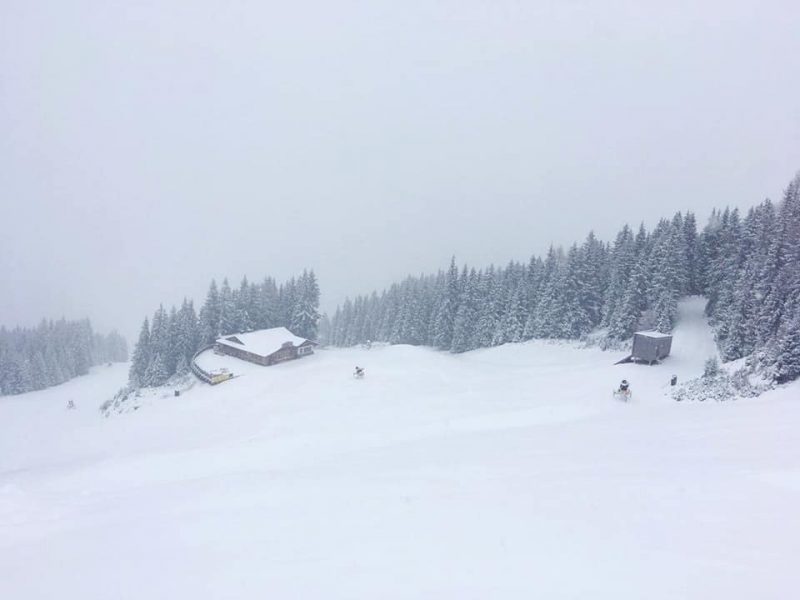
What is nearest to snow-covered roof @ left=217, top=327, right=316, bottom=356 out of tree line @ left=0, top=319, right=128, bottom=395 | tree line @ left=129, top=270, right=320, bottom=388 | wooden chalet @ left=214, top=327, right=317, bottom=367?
wooden chalet @ left=214, top=327, right=317, bottom=367

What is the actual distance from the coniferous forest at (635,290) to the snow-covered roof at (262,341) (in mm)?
17473

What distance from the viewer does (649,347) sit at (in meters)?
34.8

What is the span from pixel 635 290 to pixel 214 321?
5480 cm

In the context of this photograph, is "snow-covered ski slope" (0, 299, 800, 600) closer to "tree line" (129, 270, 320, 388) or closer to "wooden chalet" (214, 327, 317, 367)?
"wooden chalet" (214, 327, 317, 367)

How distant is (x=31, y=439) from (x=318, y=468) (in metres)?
43.6

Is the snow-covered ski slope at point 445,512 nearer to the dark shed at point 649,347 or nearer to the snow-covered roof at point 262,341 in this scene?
the dark shed at point 649,347

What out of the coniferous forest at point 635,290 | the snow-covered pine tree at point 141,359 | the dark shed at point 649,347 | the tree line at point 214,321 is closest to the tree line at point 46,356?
the tree line at point 214,321

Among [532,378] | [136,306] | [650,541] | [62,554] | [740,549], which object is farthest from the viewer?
[136,306]

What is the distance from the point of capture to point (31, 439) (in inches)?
1650

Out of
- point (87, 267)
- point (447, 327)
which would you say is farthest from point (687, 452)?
point (87, 267)

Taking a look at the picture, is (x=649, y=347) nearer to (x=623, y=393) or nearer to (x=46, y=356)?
(x=623, y=393)

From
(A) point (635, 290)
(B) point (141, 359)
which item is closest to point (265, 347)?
(B) point (141, 359)

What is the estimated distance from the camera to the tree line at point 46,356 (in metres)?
75.8

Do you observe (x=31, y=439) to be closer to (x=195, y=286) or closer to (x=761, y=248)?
(x=761, y=248)
